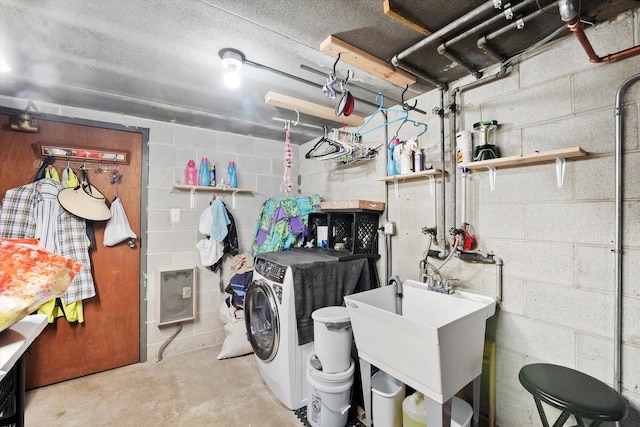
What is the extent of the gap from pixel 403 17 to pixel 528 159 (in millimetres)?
962

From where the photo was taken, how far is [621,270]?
1261 mm

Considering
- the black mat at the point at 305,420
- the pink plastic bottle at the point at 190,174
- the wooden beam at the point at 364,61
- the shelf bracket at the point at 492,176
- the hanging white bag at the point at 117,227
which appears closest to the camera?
the wooden beam at the point at 364,61

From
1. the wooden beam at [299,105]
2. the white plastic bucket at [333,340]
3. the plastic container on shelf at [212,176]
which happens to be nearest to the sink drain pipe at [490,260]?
the white plastic bucket at [333,340]

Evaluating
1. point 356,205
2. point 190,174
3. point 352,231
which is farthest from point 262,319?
point 190,174

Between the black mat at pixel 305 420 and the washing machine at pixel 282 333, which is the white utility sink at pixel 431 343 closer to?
the washing machine at pixel 282 333

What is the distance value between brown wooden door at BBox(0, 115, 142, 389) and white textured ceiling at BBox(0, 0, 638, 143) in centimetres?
33

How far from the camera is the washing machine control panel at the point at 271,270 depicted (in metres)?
1.94

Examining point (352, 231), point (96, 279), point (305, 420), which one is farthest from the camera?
point (96, 279)

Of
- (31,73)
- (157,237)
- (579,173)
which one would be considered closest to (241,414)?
(157,237)

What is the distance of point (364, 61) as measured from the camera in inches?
61.8

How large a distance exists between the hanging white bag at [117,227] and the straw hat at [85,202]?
0.06 meters

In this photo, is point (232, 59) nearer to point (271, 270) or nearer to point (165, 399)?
point (271, 270)

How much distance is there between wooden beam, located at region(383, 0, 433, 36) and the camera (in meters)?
1.17

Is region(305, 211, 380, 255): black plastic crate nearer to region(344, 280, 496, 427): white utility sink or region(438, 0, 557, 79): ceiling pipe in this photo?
region(344, 280, 496, 427): white utility sink
